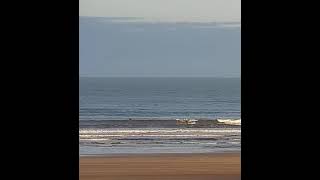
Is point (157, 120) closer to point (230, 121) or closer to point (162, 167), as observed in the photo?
point (230, 121)

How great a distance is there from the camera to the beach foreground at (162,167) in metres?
8.04

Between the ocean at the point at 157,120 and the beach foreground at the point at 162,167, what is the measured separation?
977mm

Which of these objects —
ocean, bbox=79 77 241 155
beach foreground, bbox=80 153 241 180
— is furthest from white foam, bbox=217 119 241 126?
beach foreground, bbox=80 153 241 180

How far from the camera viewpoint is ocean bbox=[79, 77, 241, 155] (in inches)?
478

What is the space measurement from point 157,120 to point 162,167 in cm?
779

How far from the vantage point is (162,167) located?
29.7ft
